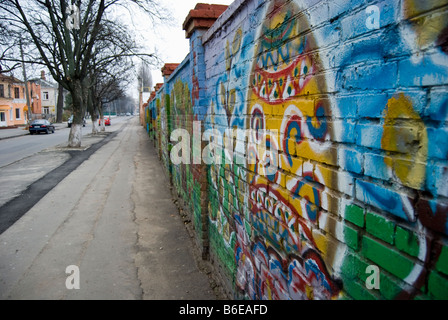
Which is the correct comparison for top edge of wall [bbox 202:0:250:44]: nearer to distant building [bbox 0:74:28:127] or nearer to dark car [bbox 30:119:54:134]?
dark car [bbox 30:119:54:134]

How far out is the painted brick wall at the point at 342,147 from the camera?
0.93 metres

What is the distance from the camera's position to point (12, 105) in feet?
131

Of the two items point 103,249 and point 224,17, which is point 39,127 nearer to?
point 103,249

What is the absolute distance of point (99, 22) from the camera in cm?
1484

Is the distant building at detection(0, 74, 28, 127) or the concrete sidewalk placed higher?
the distant building at detection(0, 74, 28, 127)

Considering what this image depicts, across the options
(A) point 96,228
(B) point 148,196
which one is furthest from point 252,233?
(B) point 148,196

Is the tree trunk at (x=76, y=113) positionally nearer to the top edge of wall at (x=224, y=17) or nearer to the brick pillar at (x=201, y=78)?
the brick pillar at (x=201, y=78)

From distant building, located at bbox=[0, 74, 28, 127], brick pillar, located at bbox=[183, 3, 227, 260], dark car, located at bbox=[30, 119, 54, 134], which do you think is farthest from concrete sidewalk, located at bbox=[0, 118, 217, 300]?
distant building, located at bbox=[0, 74, 28, 127]

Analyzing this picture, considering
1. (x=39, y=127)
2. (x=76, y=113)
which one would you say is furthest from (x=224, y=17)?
(x=39, y=127)

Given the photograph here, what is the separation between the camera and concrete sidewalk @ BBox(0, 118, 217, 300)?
332 cm

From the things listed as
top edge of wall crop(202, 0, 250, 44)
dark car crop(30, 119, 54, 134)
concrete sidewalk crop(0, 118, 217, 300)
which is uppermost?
top edge of wall crop(202, 0, 250, 44)

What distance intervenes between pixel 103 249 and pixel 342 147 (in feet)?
12.7

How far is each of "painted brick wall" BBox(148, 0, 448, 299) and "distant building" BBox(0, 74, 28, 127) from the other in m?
41.0

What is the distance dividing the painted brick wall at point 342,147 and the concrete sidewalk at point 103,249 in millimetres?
1520
